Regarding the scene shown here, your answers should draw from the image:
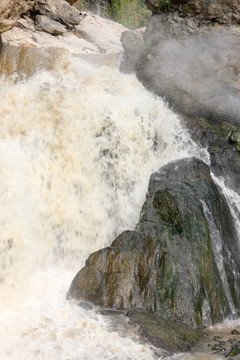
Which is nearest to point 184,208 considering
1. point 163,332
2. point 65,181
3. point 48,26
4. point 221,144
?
point 163,332

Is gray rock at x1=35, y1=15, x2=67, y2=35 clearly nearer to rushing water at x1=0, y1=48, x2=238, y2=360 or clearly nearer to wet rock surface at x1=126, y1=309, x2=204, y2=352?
rushing water at x1=0, y1=48, x2=238, y2=360

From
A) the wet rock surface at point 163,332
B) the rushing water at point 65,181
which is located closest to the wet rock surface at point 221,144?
the rushing water at point 65,181

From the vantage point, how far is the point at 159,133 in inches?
425

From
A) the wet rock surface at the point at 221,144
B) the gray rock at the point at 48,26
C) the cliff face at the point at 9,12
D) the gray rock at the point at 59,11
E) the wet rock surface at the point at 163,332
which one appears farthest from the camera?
the gray rock at the point at 59,11

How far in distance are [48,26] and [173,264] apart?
13809 mm

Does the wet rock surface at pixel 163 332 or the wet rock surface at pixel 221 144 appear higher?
the wet rock surface at pixel 221 144

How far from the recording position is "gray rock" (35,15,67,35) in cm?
1689

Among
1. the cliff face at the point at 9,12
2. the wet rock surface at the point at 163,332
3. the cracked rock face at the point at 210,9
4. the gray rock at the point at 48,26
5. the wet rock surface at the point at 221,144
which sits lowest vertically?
the wet rock surface at the point at 163,332

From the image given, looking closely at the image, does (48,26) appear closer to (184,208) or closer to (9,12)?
(9,12)

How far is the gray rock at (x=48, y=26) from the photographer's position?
1689 centimetres

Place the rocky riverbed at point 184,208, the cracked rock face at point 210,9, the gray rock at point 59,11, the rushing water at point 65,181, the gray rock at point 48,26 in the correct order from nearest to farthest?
the rushing water at point 65,181 → the rocky riverbed at point 184,208 → the cracked rock face at point 210,9 → the gray rock at point 48,26 → the gray rock at point 59,11

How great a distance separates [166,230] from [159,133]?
3.99m

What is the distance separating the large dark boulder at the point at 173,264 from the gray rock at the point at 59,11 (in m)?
12.9

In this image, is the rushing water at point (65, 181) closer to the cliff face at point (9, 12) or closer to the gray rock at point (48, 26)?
the cliff face at point (9, 12)
